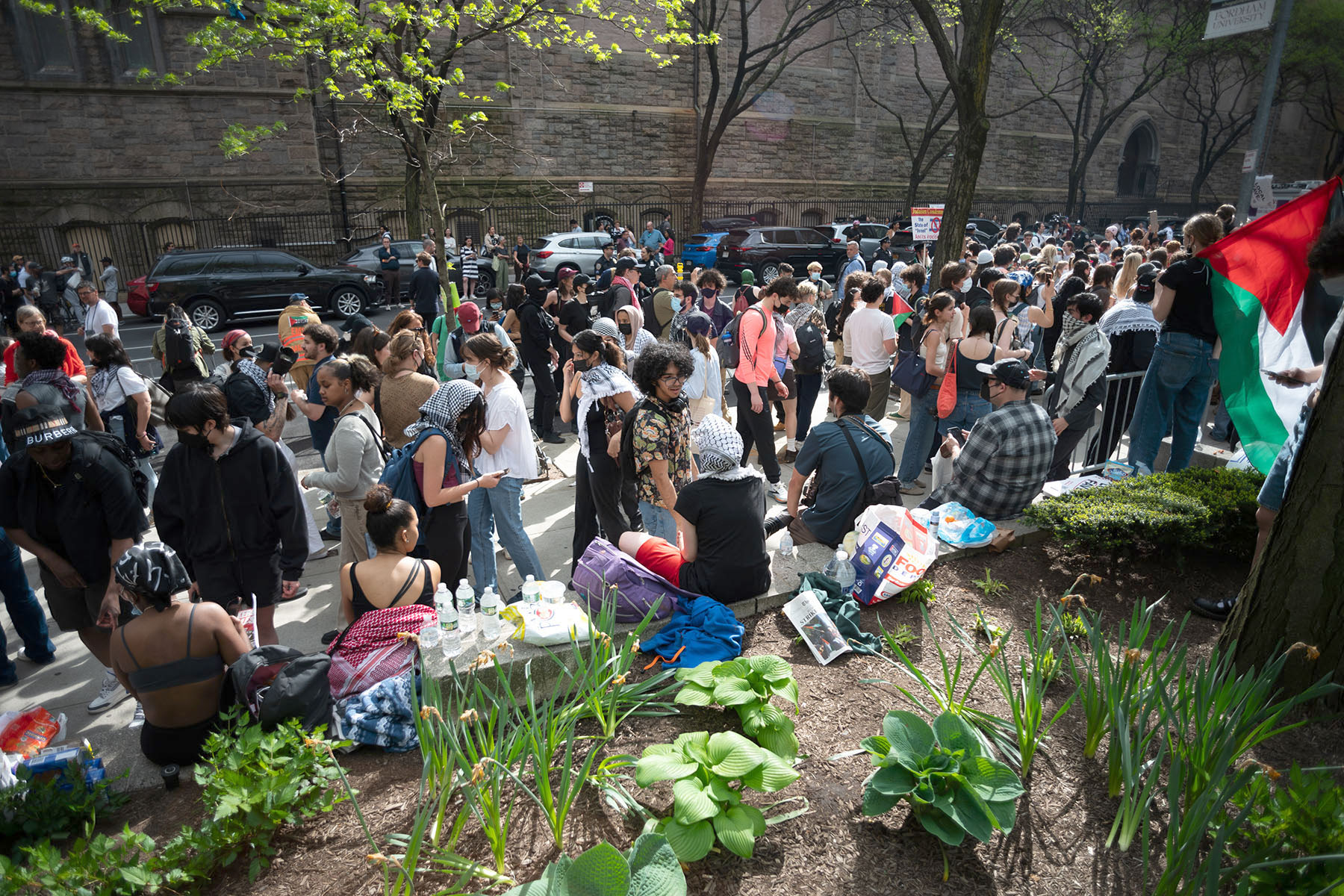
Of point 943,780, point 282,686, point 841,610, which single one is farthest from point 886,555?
point 282,686

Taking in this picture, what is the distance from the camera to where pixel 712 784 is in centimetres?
246

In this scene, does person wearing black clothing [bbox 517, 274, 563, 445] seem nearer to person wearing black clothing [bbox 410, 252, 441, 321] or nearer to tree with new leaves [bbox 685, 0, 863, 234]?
person wearing black clothing [bbox 410, 252, 441, 321]

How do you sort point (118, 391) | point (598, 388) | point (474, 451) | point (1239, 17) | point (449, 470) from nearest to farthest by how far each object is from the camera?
point (449, 470)
point (474, 451)
point (598, 388)
point (118, 391)
point (1239, 17)

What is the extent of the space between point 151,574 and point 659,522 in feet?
8.52

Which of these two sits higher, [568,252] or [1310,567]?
[1310,567]

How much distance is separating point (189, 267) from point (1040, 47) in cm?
3439

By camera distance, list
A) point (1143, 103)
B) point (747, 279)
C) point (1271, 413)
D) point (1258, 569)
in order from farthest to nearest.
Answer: point (1143, 103)
point (747, 279)
point (1271, 413)
point (1258, 569)

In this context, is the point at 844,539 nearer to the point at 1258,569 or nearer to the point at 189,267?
the point at 1258,569

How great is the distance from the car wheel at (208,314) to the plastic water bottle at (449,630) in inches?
608

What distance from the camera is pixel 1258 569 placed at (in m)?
2.98

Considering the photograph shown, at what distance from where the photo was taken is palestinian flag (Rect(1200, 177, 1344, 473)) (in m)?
4.32

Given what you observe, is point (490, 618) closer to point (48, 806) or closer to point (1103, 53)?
point (48, 806)

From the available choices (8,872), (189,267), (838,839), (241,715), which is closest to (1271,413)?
(838,839)

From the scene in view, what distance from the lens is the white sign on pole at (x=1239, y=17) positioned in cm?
909
